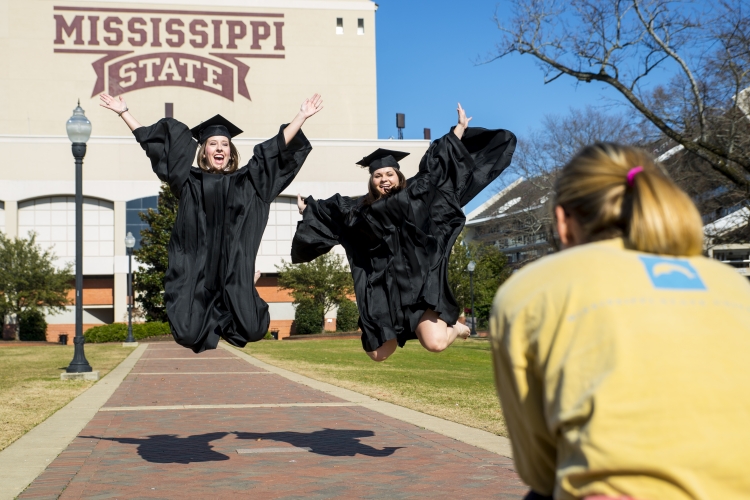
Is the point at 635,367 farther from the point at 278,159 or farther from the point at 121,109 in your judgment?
the point at 121,109

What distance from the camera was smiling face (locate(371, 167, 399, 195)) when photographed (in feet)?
25.4

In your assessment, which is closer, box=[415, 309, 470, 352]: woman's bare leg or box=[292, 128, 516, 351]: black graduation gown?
box=[415, 309, 470, 352]: woman's bare leg

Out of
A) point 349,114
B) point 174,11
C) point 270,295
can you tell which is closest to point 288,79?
point 349,114

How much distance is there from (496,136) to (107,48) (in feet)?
207

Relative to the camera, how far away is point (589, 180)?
206 centimetres

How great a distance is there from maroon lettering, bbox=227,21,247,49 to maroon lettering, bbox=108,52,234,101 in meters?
1.74

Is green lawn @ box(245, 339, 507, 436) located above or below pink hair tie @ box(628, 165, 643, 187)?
below

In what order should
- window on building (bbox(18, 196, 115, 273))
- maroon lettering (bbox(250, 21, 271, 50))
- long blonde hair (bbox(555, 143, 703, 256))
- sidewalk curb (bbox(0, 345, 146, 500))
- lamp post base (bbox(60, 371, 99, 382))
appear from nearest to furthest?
long blonde hair (bbox(555, 143, 703, 256)), sidewalk curb (bbox(0, 345, 146, 500)), lamp post base (bbox(60, 371, 99, 382)), window on building (bbox(18, 196, 115, 273)), maroon lettering (bbox(250, 21, 271, 50))

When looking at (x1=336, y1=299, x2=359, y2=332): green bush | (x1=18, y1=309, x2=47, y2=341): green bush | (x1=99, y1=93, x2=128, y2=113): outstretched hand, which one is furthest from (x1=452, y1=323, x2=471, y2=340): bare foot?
(x1=18, y1=309, x2=47, y2=341): green bush

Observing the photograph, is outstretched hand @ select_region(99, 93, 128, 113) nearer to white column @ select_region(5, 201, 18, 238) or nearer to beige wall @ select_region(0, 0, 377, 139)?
white column @ select_region(5, 201, 18, 238)

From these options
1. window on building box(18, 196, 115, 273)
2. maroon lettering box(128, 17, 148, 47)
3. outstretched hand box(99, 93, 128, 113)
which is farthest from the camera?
maroon lettering box(128, 17, 148, 47)

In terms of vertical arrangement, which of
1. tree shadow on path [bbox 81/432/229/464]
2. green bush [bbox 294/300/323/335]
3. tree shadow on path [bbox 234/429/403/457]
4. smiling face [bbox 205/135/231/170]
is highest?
→ smiling face [bbox 205/135/231/170]

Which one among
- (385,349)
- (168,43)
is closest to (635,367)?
(385,349)

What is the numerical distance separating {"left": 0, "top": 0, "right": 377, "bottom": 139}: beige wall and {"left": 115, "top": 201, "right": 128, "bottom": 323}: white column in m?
8.04
